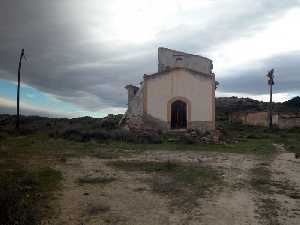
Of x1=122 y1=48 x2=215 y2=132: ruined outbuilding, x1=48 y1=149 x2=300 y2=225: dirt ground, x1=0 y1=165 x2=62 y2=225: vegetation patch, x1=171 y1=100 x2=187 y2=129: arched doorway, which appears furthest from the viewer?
x1=171 y1=100 x2=187 y2=129: arched doorway

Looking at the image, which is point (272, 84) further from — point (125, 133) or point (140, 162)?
point (140, 162)

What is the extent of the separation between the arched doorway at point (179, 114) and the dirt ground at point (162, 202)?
12.3 metres

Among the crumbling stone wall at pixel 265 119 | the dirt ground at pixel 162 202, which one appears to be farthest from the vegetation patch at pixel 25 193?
the crumbling stone wall at pixel 265 119

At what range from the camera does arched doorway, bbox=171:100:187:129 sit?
24422 mm

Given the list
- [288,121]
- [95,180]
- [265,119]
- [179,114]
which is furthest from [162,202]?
[265,119]

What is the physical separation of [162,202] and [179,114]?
16.8 metres

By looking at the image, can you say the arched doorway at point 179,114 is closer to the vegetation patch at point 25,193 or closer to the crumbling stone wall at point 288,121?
the vegetation patch at point 25,193

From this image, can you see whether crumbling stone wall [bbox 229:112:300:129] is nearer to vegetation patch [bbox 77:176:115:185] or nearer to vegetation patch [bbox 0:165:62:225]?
vegetation patch [bbox 77:176:115:185]

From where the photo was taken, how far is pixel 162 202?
7.86 meters

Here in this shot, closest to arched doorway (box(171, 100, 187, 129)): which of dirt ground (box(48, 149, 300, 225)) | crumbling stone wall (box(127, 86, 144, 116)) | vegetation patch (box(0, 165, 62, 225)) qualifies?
crumbling stone wall (box(127, 86, 144, 116))

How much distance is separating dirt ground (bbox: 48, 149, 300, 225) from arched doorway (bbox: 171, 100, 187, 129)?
1232 cm

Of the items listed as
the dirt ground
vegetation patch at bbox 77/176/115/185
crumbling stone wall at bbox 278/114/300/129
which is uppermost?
crumbling stone wall at bbox 278/114/300/129

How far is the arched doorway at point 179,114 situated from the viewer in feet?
80.1

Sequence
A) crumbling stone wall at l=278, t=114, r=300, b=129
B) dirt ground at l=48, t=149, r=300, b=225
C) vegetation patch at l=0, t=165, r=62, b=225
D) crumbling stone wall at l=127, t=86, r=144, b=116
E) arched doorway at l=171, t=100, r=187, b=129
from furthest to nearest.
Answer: crumbling stone wall at l=278, t=114, r=300, b=129, crumbling stone wall at l=127, t=86, r=144, b=116, arched doorway at l=171, t=100, r=187, b=129, dirt ground at l=48, t=149, r=300, b=225, vegetation patch at l=0, t=165, r=62, b=225
